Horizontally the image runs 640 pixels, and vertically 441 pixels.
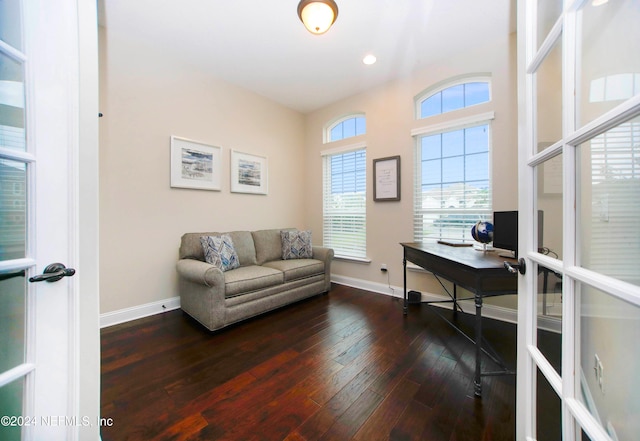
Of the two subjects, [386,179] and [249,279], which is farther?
[386,179]

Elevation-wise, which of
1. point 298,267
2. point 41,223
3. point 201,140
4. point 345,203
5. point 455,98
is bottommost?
point 298,267

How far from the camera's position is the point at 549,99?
823mm

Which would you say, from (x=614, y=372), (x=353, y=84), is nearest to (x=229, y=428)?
(x=614, y=372)

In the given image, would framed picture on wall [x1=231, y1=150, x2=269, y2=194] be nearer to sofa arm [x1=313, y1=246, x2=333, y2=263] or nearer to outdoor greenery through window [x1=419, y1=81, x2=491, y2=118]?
sofa arm [x1=313, y1=246, x2=333, y2=263]

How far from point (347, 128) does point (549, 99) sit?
11.2 feet

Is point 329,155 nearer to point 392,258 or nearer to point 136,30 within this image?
point 392,258

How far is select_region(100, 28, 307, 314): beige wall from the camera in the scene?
8.10 feet

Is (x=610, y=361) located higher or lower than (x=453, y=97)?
lower

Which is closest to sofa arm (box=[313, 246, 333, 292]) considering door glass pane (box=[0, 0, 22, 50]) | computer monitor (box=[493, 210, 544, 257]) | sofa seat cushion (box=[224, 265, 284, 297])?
sofa seat cushion (box=[224, 265, 284, 297])

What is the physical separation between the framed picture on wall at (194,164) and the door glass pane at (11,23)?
2205 mm

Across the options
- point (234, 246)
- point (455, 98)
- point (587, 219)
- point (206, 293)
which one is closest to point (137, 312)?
point (206, 293)

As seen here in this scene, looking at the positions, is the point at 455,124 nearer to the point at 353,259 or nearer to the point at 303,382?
the point at 353,259

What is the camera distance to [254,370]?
1784 mm

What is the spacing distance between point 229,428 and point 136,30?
3.61 metres
